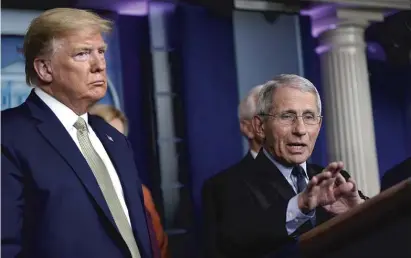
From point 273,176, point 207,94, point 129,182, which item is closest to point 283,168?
point 273,176

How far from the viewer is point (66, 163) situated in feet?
3.90

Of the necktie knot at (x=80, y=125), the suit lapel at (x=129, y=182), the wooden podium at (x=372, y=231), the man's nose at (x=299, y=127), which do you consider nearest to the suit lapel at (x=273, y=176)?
the man's nose at (x=299, y=127)

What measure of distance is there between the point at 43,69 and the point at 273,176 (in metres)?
0.57

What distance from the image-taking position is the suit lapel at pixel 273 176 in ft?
5.03

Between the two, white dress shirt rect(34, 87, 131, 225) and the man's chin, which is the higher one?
white dress shirt rect(34, 87, 131, 225)

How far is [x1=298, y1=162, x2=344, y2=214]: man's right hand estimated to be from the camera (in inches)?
49.7

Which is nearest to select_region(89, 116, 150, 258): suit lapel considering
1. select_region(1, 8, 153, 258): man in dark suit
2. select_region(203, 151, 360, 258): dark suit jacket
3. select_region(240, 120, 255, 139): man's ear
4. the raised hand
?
select_region(1, 8, 153, 258): man in dark suit

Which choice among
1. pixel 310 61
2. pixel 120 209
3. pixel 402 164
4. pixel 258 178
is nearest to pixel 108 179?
pixel 120 209

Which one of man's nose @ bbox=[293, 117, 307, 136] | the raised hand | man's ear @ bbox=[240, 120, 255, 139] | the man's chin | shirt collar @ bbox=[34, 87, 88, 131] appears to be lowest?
the raised hand

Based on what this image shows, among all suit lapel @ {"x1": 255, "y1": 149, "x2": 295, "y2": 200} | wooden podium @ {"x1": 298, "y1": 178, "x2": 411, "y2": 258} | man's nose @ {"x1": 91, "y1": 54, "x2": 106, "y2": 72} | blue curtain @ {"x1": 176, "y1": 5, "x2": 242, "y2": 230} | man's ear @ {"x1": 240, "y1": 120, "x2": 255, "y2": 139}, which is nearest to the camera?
wooden podium @ {"x1": 298, "y1": 178, "x2": 411, "y2": 258}

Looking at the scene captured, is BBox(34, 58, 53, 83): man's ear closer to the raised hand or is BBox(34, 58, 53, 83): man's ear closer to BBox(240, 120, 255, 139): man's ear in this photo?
the raised hand

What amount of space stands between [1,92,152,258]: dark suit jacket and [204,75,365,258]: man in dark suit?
304mm

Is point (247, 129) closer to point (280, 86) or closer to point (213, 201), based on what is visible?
point (213, 201)

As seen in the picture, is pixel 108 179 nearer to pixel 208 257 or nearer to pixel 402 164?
pixel 208 257
